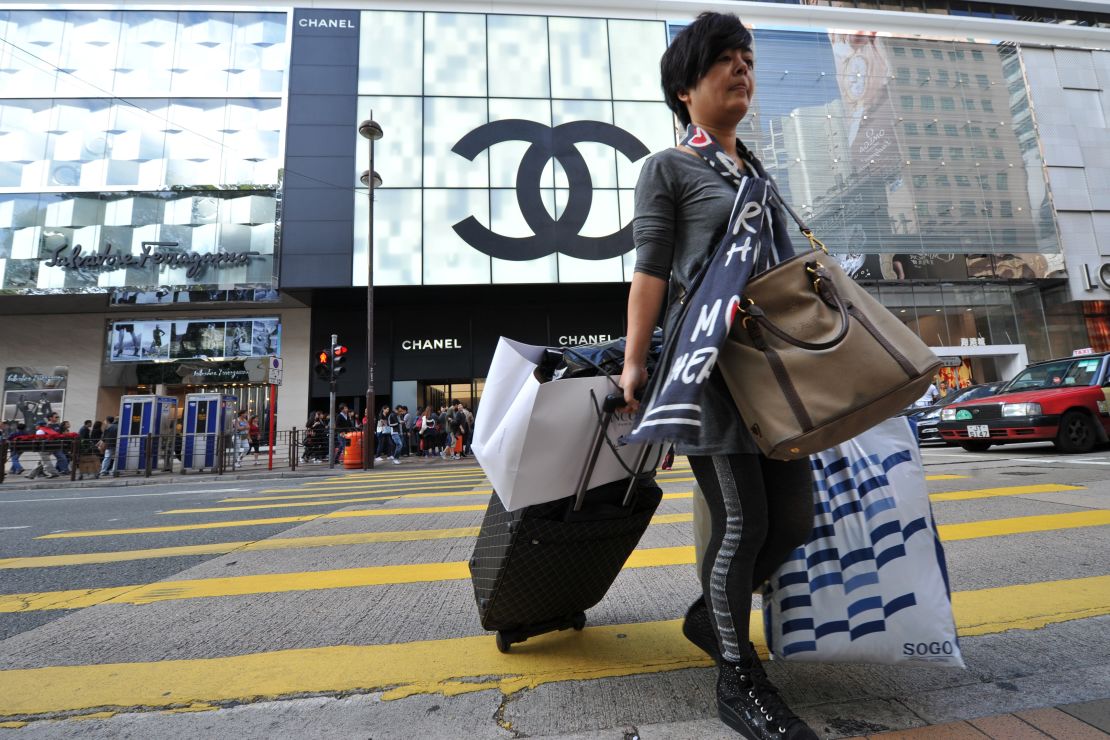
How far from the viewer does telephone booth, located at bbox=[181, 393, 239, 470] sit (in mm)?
13531

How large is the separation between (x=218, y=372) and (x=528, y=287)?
12910 mm

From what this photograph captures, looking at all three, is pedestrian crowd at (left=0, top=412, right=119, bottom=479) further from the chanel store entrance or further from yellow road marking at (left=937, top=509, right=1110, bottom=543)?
yellow road marking at (left=937, top=509, right=1110, bottom=543)

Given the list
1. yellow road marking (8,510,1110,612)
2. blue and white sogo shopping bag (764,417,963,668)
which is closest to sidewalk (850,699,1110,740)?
blue and white sogo shopping bag (764,417,963,668)

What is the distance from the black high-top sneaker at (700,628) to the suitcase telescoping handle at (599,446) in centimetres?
55

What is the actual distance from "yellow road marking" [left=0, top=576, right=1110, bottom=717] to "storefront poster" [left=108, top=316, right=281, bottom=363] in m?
21.3

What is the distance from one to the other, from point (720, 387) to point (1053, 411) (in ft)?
29.9

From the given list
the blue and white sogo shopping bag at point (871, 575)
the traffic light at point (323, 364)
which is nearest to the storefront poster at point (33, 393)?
the traffic light at point (323, 364)

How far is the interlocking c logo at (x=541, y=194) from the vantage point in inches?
768

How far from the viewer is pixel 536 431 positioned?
1.42 meters

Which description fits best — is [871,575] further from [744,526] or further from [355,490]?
[355,490]

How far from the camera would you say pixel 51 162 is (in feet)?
65.7

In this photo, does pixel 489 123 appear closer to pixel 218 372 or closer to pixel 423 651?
pixel 218 372

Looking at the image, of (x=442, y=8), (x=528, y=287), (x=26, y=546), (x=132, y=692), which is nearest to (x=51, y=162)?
(x=442, y=8)

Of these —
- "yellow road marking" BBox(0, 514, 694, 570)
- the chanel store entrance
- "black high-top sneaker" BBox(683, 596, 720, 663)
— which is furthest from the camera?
the chanel store entrance
